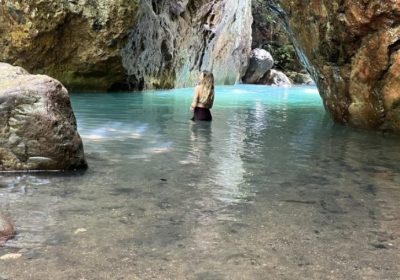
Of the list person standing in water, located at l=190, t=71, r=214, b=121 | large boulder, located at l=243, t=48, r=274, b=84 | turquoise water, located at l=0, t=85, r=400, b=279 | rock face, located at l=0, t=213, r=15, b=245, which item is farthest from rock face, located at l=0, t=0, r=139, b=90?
large boulder, located at l=243, t=48, r=274, b=84

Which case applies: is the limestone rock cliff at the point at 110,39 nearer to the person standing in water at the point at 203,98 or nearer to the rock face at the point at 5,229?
the person standing in water at the point at 203,98

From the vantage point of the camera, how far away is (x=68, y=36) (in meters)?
17.5

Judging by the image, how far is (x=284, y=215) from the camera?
413 cm

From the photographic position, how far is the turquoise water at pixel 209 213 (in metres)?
3.08

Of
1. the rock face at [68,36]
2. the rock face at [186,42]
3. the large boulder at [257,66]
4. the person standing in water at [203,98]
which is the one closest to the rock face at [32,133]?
the person standing in water at [203,98]

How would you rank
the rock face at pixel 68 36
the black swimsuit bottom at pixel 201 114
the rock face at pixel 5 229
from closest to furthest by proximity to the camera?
the rock face at pixel 5 229 → the black swimsuit bottom at pixel 201 114 → the rock face at pixel 68 36

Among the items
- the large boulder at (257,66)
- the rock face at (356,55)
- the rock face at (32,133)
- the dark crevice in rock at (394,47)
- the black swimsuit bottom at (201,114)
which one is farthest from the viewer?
the large boulder at (257,66)

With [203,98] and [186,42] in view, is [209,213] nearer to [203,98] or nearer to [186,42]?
[203,98]

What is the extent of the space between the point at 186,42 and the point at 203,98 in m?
15.5

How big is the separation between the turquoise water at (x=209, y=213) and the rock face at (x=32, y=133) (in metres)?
0.25

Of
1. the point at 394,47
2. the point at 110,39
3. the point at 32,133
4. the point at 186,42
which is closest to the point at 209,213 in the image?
the point at 32,133

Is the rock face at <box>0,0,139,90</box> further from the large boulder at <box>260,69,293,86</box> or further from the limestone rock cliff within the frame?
the large boulder at <box>260,69,293,86</box>

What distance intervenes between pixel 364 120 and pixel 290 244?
6839mm

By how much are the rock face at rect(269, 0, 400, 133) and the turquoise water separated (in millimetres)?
1825
